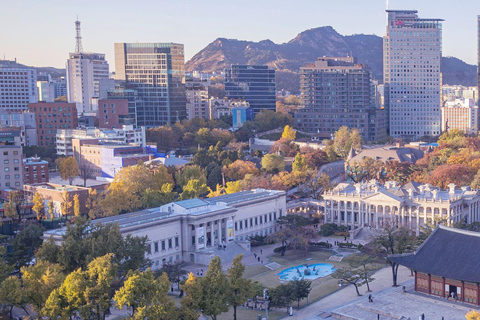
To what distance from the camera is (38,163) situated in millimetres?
96750

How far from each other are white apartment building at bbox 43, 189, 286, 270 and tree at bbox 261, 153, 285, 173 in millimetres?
26680

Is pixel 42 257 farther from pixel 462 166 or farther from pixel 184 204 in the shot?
pixel 462 166

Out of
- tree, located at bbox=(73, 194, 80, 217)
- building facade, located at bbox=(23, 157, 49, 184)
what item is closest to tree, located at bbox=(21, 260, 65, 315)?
tree, located at bbox=(73, 194, 80, 217)

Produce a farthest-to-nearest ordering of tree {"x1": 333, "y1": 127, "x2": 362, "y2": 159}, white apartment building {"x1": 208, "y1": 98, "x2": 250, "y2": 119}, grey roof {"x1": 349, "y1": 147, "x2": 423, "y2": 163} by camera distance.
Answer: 1. white apartment building {"x1": 208, "y1": 98, "x2": 250, "y2": 119}
2. tree {"x1": 333, "y1": 127, "x2": 362, "y2": 159}
3. grey roof {"x1": 349, "y1": 147, "x2": 423, "y2": 163}

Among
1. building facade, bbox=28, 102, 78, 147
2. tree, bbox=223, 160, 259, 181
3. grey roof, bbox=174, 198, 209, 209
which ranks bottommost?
grey roof, bbox=174, 198, 209, 209

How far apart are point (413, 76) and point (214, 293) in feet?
468

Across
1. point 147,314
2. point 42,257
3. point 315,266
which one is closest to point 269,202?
point 315,266

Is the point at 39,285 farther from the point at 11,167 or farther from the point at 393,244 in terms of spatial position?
the point at 11,167

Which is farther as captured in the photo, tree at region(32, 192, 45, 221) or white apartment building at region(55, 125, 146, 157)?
white apartment building at region(55, 125, 146, 157)

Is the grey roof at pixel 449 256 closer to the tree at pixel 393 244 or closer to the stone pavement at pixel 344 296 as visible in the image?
the tree at pixel 393 244

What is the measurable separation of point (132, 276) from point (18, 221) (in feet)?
128

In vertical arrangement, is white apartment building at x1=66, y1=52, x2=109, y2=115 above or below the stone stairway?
above

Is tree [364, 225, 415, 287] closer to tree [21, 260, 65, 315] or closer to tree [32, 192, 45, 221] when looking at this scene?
tree [21, 260, 65, 315]

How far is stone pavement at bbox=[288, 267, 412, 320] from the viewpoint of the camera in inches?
2039
